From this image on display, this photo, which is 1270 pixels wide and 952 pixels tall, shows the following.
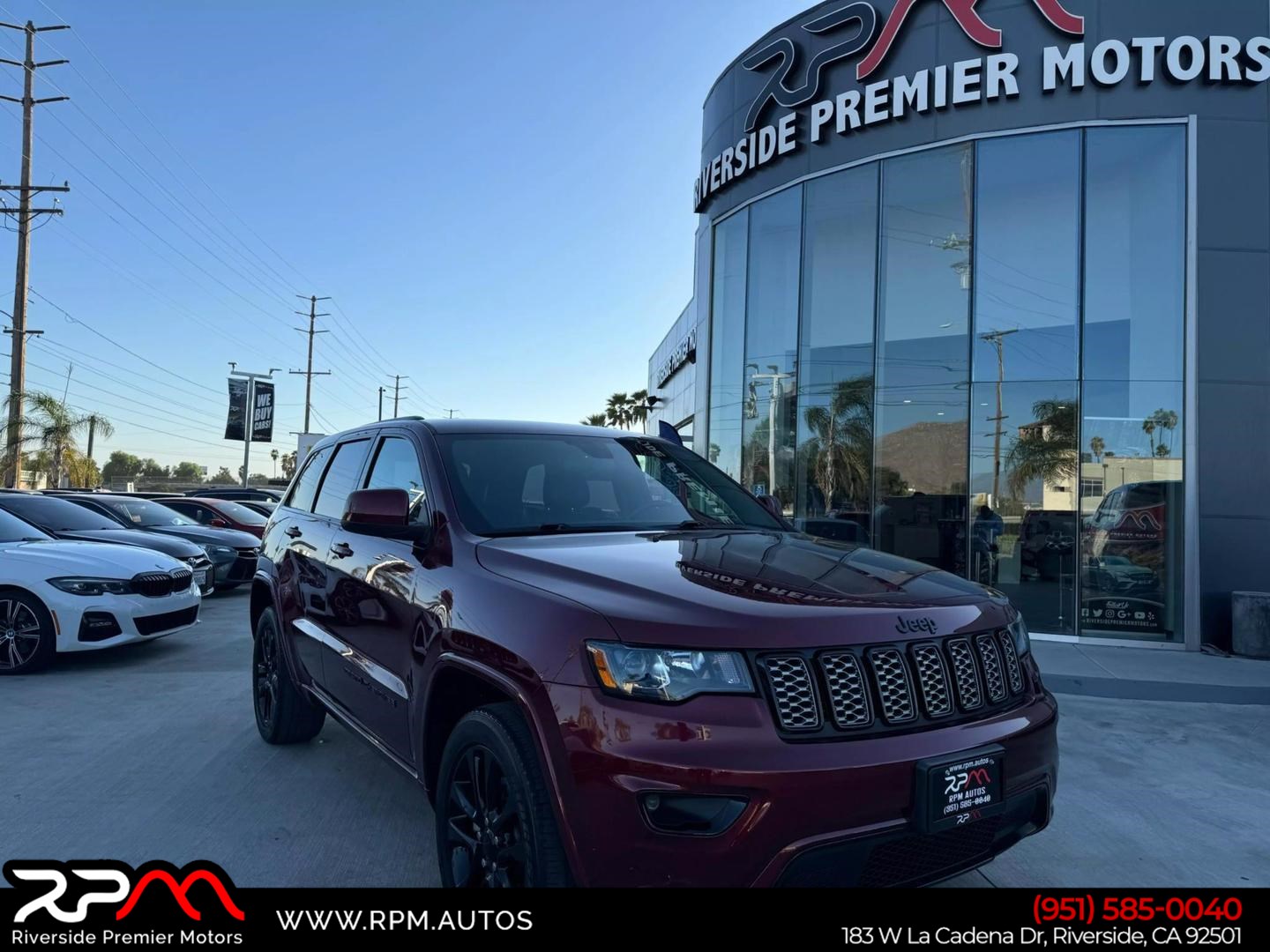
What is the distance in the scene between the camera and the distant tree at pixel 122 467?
274 feet

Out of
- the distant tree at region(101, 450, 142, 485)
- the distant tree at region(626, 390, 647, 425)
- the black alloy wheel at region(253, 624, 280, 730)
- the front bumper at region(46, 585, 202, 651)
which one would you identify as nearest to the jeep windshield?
the black alloy wheel at region(253, 624, 280, 730)

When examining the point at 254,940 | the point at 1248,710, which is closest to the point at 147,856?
the point at 254,940

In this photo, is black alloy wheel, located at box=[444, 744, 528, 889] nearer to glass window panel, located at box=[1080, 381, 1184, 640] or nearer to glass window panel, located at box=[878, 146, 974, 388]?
glass window panel, located at box=[1080, 381, 1184, 640]

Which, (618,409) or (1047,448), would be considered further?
(618,409)

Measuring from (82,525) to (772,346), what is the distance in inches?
390

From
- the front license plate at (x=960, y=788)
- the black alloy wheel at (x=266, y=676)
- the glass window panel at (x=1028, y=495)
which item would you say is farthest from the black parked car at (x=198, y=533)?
the front license plate at (x=960, y=788)

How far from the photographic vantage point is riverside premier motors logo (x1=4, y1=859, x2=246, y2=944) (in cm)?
296

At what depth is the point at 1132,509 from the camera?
1018 centimetres

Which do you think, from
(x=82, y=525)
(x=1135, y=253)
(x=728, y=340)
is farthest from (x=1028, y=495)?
(x=82, y=525)

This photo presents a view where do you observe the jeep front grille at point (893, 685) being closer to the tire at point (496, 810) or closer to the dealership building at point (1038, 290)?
the tire at point (496, 810)

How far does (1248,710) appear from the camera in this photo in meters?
6.78

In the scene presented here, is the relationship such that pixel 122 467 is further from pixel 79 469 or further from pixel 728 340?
pixel 728 340

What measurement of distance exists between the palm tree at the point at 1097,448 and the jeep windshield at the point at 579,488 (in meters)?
7.94

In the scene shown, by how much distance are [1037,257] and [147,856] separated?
37.0 feet
